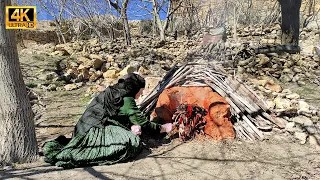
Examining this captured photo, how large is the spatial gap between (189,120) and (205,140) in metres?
0.30

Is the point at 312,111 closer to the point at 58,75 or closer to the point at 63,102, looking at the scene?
the point at 63,102

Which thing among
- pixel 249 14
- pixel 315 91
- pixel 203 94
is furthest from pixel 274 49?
pixel 249 14

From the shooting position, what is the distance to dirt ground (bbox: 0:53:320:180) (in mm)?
2660

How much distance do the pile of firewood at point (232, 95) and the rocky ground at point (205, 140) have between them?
0.52ft

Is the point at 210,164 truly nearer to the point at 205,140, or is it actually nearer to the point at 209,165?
the point at 209,165

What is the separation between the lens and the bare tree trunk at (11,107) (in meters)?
2.96

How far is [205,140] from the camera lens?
3.54 m

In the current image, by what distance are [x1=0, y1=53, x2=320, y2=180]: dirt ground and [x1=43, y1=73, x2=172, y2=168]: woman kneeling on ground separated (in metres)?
0.10

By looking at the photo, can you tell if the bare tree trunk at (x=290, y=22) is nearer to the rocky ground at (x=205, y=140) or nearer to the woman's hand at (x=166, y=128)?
the rocky ground at (x=205, y=140)

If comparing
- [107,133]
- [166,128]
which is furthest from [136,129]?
[166,128]

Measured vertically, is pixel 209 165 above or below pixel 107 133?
below

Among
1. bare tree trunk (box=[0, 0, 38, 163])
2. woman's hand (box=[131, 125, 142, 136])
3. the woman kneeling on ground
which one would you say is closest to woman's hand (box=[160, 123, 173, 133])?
the woman kneeling on ground

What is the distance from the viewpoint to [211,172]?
8.96 feet

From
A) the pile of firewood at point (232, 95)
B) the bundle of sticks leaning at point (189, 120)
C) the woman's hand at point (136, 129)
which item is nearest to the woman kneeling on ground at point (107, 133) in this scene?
the woman's hand at point (136, 129)
